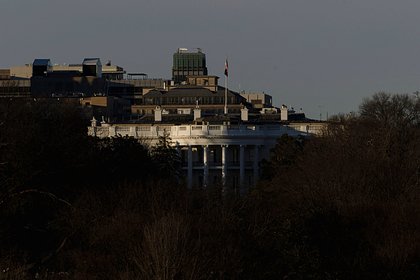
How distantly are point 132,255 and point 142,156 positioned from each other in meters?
48.4

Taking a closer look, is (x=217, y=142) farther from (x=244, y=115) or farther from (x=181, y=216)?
(x=181, y=216)

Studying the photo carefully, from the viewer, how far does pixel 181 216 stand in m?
66.4

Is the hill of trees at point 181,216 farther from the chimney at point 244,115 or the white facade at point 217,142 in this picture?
the chimney at point 244,115

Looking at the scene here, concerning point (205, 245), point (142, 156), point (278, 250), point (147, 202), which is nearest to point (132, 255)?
point (205, 245)

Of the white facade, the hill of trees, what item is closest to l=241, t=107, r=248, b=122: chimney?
the white facade

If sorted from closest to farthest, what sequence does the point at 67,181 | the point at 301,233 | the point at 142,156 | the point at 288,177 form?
the point at 301,233 → the point at 67,181 → the point at 288,177 → the point at 142,156

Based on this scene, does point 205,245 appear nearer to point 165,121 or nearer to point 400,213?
point 400,213

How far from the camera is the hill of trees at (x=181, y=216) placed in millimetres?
60250

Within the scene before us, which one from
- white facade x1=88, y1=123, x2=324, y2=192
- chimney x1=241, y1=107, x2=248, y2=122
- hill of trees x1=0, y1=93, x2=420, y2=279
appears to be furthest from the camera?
chimney x1=241, y1=107, x2=248, y2=122

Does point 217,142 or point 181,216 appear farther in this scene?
point 217,142

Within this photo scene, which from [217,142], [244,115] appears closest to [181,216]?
[217,142]

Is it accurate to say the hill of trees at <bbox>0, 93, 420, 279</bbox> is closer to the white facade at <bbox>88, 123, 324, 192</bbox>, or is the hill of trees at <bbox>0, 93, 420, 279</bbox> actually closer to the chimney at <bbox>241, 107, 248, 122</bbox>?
the white facade at <bbox>88, 123, 324, 192</bbox>

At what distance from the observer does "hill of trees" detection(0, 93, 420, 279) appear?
60.2 m

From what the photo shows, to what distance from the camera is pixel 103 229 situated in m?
68.2
